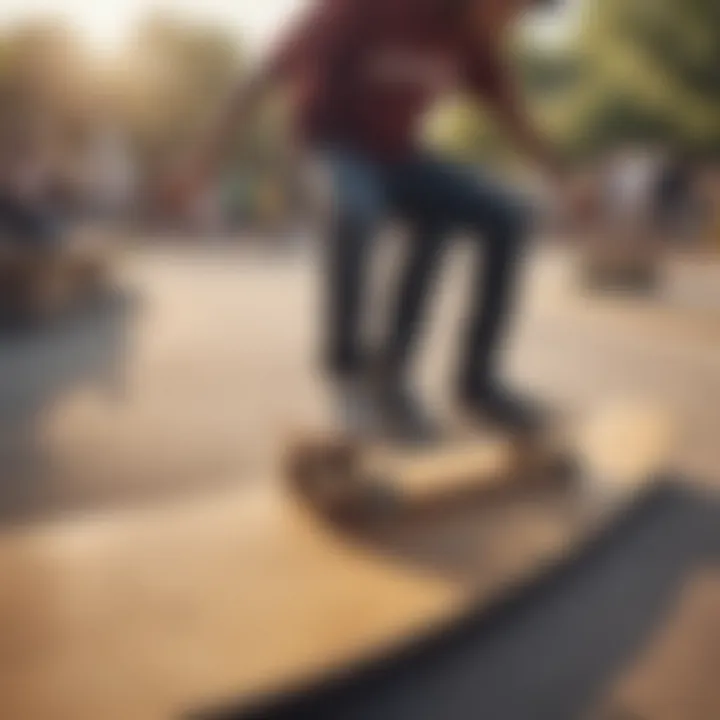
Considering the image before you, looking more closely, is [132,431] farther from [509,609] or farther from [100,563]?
[509,609]

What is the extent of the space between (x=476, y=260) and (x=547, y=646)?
0.28 meters

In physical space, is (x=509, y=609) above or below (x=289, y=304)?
below

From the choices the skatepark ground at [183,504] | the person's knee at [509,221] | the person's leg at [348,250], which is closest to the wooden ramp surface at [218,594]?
the skatepark ground at [183,504]

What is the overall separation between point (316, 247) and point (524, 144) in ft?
0.57

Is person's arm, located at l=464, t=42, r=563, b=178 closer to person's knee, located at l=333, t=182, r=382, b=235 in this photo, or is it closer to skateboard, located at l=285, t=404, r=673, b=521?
person's knee, located at l=333, t=182, r=382, b=235

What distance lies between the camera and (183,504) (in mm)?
777

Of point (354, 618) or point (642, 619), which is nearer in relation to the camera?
point (354, 618)

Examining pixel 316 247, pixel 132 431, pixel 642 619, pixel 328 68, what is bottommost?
pixel 642 619

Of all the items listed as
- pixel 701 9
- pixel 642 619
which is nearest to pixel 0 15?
pixel 701 9

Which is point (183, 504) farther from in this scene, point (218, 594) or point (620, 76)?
point (620, 76)

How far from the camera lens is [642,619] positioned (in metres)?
0.83

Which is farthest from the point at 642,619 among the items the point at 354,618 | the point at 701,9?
the point at 701,9

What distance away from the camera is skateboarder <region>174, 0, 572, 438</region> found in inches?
28.5

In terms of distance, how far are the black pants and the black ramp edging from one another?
0.59 feet
